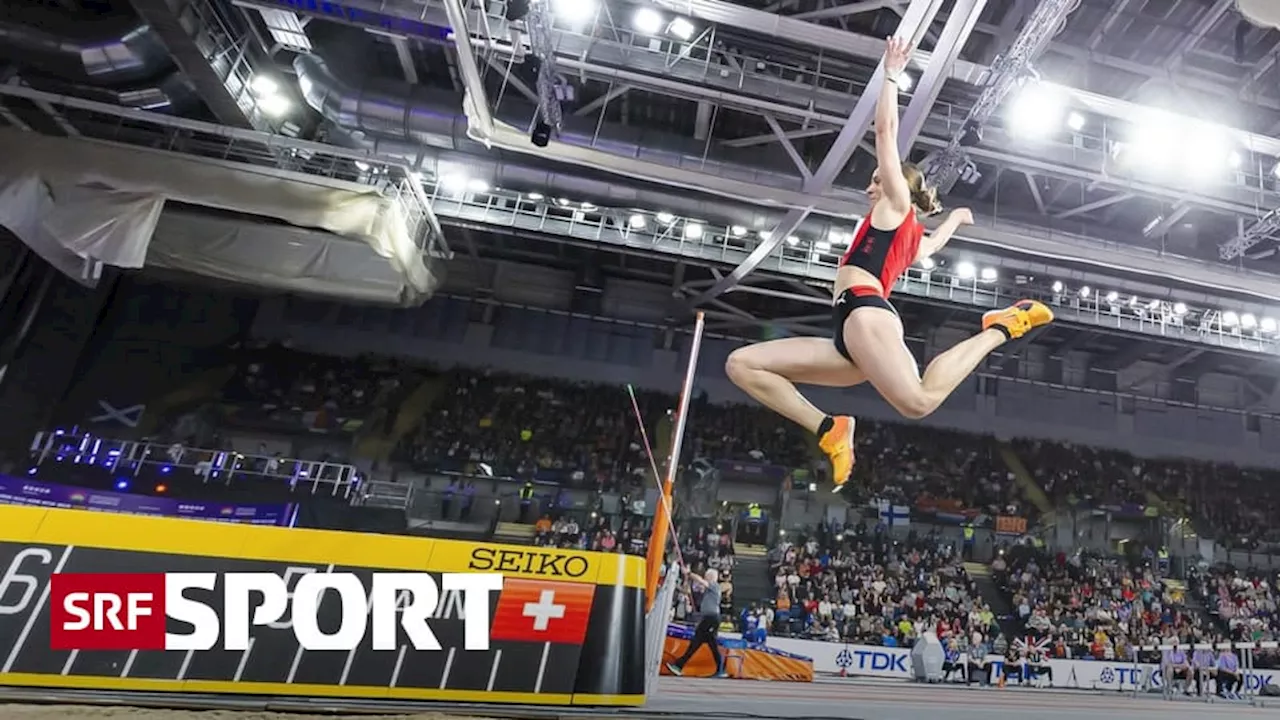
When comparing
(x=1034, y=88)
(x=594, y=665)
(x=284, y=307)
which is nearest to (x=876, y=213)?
(x=594, y=665)

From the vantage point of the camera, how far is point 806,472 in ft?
56.5

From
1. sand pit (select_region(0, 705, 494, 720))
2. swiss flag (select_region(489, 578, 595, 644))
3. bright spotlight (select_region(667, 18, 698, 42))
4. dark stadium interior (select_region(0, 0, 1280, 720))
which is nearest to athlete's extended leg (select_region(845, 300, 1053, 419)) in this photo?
dark stadium interior (select_region(0, 0, 1280, 720))

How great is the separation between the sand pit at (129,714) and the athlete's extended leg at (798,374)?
6.96ft

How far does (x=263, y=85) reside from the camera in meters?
9.62

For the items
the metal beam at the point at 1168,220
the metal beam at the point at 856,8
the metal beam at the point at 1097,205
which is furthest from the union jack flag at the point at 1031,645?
the metal beam at the point at 856,8

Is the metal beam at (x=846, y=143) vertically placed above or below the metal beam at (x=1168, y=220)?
below

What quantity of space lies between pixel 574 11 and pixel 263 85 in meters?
5.07

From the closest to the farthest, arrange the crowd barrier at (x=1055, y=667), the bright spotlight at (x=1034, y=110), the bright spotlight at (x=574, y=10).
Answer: the bright spotlight at (x=574, y=10) → the bright spotlight at (x=1034, y=110) → the crowd barrier at (x=1055, y=667)

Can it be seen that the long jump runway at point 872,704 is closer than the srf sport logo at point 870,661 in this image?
Yes

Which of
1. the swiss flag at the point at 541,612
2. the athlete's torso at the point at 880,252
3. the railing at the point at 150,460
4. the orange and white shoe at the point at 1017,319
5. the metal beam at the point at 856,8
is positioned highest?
the metal beam at the point at 856,8

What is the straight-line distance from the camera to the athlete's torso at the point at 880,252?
352 centimetres

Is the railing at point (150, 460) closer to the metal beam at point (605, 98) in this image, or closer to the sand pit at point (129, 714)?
the metal beam at point (605, 98)

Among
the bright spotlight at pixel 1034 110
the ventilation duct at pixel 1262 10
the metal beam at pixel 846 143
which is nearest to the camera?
the ventilation duct at pixel 1262 10

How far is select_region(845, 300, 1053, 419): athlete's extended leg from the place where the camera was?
3205mm
